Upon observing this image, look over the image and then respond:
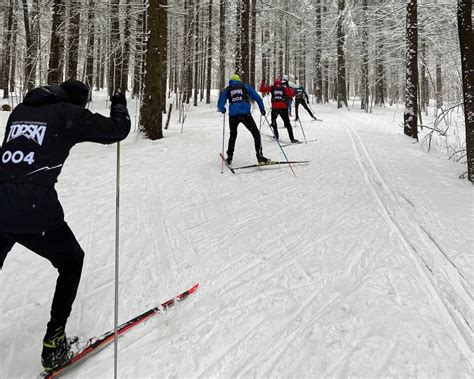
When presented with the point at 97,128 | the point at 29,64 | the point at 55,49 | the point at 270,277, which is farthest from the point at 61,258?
the point at 55,49

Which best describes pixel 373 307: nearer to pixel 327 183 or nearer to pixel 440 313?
pixel 440 313

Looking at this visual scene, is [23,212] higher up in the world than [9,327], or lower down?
higher up

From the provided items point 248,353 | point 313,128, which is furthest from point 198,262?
point 313,128

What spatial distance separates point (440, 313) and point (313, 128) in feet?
40.0

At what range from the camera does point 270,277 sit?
3557 millimetres

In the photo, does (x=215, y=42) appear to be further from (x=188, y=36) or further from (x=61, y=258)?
(x=61, y=258)

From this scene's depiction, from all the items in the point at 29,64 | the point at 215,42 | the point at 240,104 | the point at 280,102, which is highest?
the point at 215,42

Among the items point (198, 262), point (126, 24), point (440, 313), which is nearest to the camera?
point (440, 313)

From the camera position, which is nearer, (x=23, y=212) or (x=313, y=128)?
(x=23, y=212)

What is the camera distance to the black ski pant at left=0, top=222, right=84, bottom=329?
2324mm

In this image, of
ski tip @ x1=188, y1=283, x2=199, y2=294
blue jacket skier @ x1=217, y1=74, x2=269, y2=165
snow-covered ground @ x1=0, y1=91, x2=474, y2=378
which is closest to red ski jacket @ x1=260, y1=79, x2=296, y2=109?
blue jacket skier @ x1=217, y1=74, x2=269, y2=165

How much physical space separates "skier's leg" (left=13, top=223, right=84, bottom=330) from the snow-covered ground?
0.44m

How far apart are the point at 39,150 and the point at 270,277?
238cm

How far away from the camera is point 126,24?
1780cm
